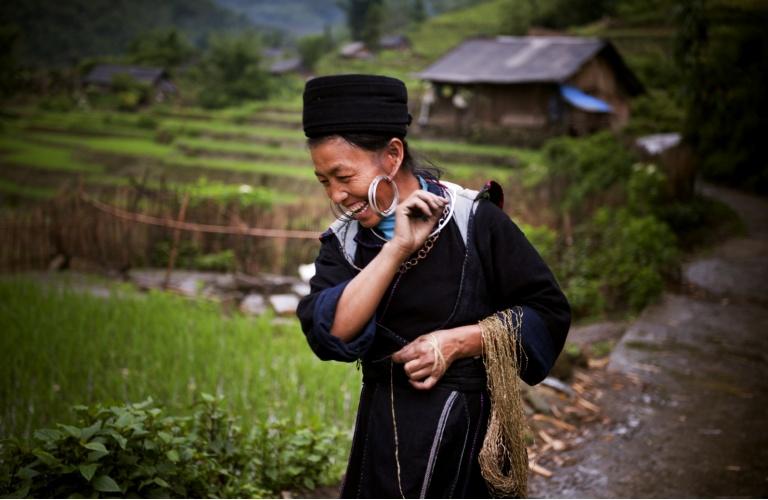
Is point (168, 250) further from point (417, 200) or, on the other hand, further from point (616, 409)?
point (417, 200)

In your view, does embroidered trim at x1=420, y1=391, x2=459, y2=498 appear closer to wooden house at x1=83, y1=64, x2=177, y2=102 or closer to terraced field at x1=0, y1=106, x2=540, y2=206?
terraced field at x1=0, y1=106, x2=540, y2=206

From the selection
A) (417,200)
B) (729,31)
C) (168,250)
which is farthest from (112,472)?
(729,31)

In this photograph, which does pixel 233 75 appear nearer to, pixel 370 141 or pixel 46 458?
pixel 46 458

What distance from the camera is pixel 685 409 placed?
4449 millimetres

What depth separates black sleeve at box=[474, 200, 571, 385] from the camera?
1638 millimetres

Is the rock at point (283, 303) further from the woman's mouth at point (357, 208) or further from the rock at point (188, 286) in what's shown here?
the woman's mouth at point (357, 208)

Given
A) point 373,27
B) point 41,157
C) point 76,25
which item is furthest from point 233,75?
point 41,157

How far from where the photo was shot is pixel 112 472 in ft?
7.58

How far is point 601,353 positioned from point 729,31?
22.5ft

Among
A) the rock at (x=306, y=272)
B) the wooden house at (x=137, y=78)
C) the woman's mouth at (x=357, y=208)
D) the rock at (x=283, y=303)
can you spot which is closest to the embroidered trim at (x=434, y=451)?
the woman's mouth at (x=357, y=208)

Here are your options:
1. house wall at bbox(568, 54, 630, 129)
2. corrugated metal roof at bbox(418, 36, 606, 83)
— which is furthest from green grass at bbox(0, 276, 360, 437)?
house wall at bbox(568, 54, 630, 129)

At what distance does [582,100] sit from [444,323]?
67.3ft

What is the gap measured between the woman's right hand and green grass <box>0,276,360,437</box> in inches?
75.0

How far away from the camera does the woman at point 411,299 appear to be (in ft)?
5.15
